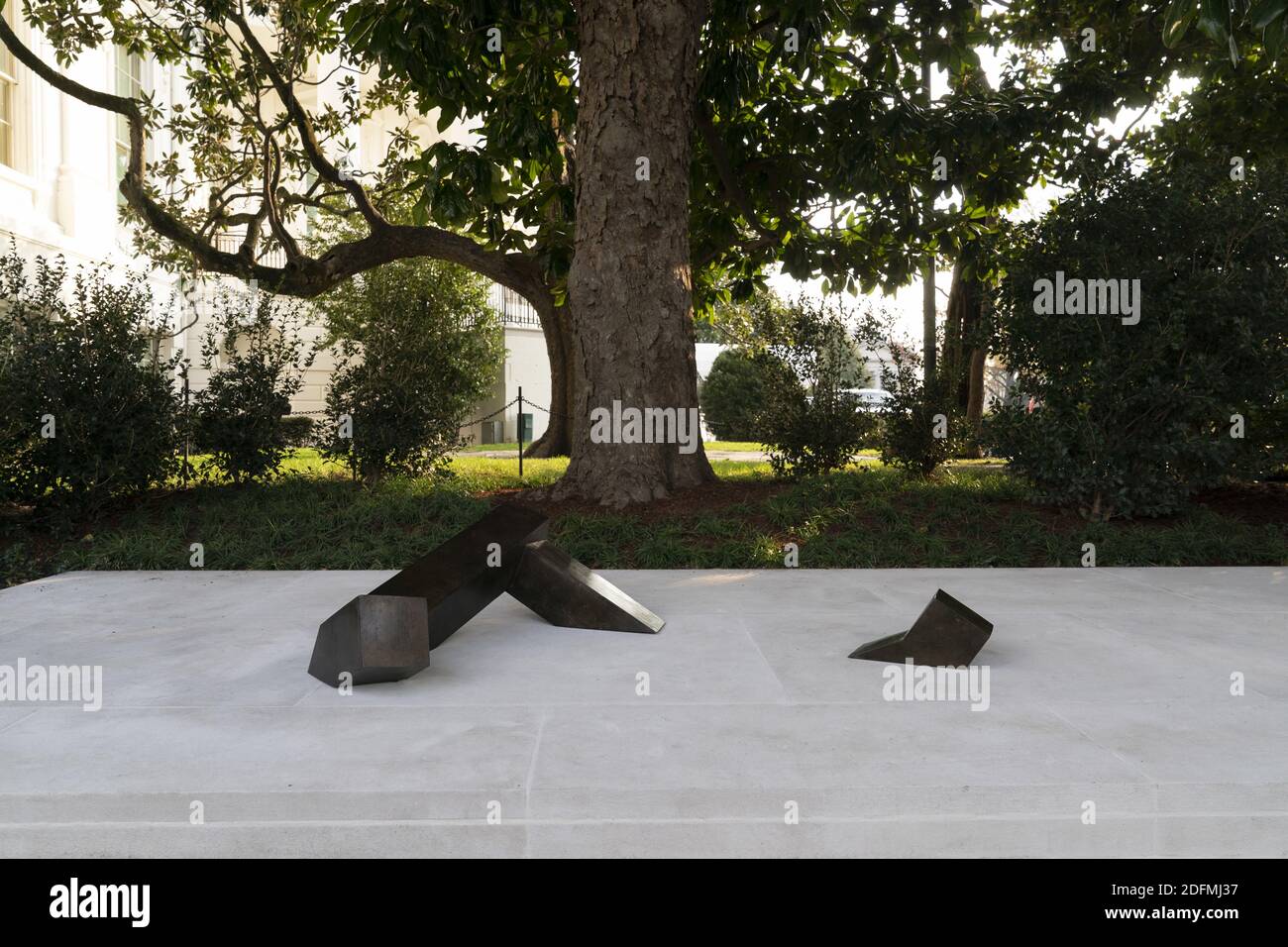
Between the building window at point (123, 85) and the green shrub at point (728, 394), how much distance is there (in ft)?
49.7

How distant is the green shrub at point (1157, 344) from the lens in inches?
320

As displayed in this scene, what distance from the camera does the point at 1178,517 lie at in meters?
8.91

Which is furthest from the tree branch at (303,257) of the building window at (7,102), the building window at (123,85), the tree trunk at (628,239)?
the building window at (123,85)

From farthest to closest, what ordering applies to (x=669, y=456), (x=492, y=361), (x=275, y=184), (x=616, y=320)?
(x=492, y=361) < (x=275, y=184) < (x=669, y=456) < (x=616, y=320)

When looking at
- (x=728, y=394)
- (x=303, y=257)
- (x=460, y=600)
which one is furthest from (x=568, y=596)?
(x=728, y=394)

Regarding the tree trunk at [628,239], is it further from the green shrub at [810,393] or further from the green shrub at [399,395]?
the green shrub at [399,395]

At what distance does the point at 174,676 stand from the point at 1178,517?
866 centimetres

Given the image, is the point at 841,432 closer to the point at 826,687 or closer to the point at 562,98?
the point at 562,98

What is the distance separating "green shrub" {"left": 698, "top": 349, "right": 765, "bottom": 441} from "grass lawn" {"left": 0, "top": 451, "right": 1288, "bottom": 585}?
53.6ft

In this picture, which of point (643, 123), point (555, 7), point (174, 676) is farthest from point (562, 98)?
point (174, 676)

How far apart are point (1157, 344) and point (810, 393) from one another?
12.2 ft

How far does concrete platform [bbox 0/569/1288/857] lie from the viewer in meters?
2.84

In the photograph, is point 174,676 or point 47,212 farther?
point 47,212

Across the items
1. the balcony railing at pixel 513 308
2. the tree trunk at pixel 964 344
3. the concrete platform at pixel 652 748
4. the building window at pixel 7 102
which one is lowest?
the concrete platform at pixel 652 748
